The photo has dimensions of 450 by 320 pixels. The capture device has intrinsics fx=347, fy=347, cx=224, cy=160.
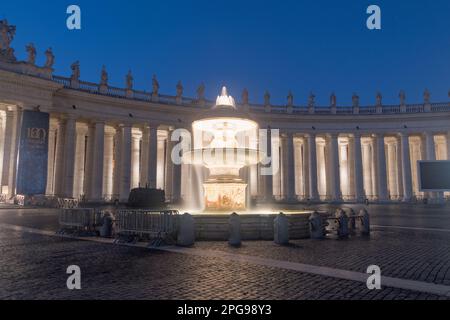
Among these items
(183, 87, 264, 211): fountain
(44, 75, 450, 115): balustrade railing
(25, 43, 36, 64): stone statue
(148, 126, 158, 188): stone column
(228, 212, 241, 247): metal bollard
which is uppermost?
(25, 43, 36, 64): stone statue

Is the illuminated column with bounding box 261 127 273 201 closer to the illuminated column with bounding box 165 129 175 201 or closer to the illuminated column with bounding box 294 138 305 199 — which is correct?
the illuminated column with bounding box 294 138 305 199

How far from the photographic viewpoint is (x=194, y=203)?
50.7 metres

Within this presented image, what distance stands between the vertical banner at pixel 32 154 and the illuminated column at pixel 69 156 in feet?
15.0

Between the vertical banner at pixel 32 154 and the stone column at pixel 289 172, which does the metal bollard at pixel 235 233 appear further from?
the stone column at pixel 289 172

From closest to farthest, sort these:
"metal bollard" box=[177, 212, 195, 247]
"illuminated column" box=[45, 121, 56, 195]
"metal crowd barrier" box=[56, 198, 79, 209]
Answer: "metal bollard" box=[177, 212, 195, 247], "metal crowd barrier" box=[56, 198, 79, 209], "illuminated column" box=[45, 121, 56, 195]

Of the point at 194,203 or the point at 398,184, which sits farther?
the point at 398,184

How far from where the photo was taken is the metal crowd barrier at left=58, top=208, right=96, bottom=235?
18.7 m

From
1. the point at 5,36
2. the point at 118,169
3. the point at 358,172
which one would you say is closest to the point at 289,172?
the point at 358,172

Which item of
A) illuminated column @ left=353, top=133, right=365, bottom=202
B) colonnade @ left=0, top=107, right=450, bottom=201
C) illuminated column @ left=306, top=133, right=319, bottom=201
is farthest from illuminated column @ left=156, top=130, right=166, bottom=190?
illuminated column @ left=353, top=133, right=365, bottom=202

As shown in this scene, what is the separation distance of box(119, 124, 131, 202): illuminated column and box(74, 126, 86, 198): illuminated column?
28.2 feet

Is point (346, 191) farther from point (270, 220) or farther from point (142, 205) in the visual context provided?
point (270, 220)
